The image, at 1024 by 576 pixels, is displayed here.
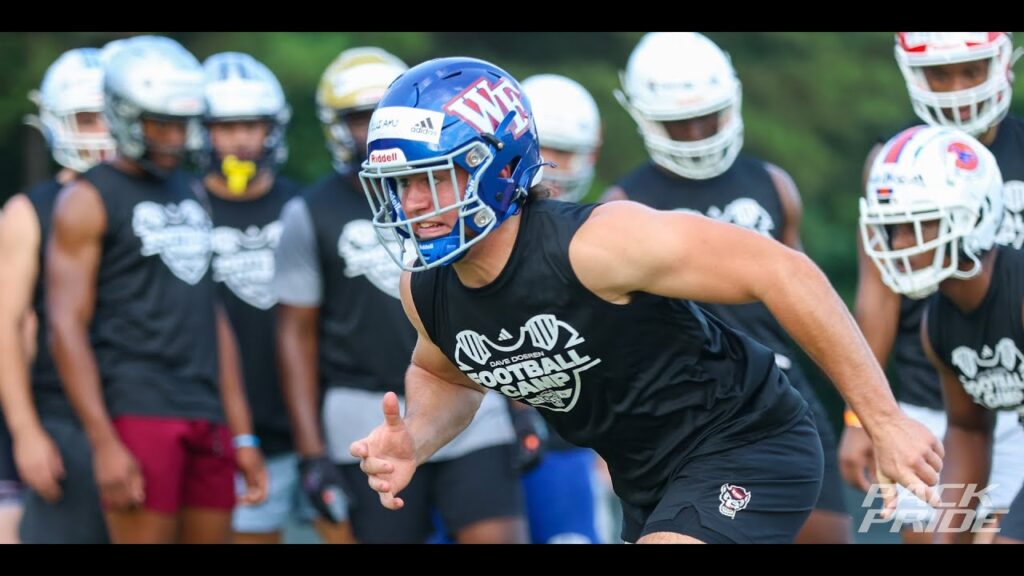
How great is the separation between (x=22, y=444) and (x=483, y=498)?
6.18 ft

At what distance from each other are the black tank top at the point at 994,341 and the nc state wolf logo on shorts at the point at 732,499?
131 cm

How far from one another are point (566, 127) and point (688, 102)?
3.39ft

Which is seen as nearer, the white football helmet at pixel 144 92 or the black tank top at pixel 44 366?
the white football helmet at pixel 144 92

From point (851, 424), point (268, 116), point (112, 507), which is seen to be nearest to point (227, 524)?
point (112, 507)

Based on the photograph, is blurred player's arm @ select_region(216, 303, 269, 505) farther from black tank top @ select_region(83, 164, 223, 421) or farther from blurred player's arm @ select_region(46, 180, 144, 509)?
blurred player's arm @ select_region(46, 180, 144, 509)

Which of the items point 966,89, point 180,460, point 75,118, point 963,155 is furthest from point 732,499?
point 75,118

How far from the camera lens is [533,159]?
178 inches

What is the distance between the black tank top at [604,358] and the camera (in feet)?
14.1

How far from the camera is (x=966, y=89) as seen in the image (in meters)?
6.25

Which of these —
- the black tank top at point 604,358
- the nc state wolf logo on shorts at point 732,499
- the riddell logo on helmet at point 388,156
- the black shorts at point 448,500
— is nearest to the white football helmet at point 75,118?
the black shorts at point 448,500

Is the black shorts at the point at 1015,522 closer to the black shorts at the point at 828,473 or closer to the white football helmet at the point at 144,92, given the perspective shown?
the black shorts at the point at 828,473

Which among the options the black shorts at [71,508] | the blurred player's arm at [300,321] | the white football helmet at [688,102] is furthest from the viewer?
the blurred player's arm at [300,321]

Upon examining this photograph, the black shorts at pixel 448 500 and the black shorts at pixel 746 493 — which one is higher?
the black shorts at pixel 746 493

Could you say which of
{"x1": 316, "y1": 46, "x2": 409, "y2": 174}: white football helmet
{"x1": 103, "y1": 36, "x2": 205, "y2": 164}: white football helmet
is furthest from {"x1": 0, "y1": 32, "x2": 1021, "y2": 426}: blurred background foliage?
{"x1": 103, "y1": 36, "x2": 205, "y2": 164}: white football helmet
